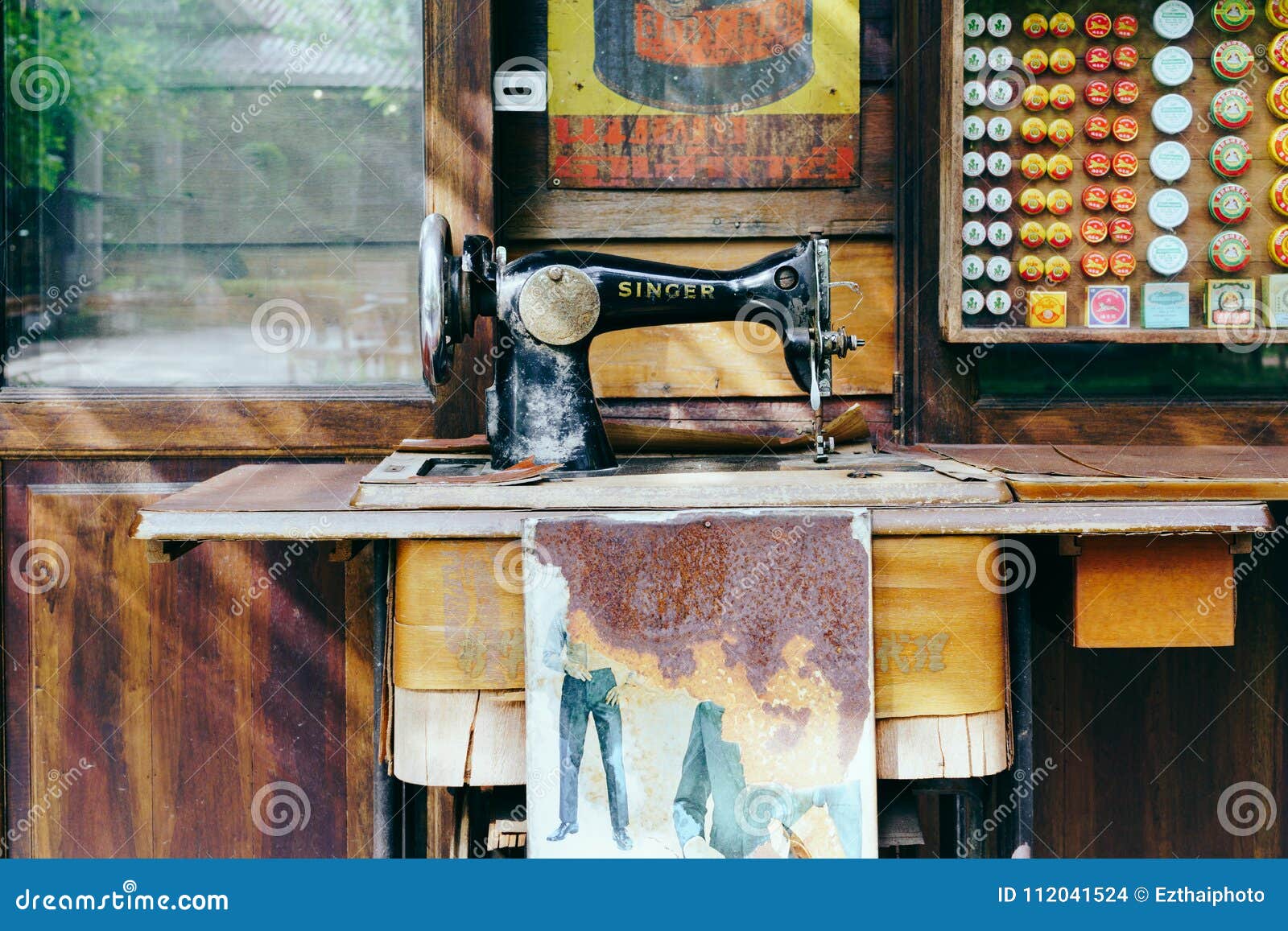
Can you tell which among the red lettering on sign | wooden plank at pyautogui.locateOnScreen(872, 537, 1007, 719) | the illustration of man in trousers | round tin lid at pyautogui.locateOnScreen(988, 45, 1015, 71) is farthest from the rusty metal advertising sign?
the illustration of man in trousers

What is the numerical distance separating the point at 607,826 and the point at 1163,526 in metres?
0.89

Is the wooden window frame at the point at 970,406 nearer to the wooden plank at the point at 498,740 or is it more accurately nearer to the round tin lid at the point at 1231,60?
the round tin lid at the point at 1231,60

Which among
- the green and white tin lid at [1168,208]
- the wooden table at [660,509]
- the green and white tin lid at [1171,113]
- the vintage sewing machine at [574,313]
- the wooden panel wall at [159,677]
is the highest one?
the green and white tin lid at [1171,113]

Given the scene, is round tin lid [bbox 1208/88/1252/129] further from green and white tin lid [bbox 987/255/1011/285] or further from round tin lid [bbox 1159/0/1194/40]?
green and white tin lid [bbox 987/255/1011/285]

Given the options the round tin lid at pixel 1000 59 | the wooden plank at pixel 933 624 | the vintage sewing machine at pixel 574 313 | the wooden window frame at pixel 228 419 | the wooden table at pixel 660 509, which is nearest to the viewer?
the wooden table at pixel 660 509

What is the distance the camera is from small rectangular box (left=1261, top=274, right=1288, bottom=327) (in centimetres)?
215

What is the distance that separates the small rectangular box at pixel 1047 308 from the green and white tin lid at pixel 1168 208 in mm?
250

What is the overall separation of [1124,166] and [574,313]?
1221 mm

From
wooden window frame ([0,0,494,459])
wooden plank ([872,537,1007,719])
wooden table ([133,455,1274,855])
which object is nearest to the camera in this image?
wooden table ([133,455,1274,855])

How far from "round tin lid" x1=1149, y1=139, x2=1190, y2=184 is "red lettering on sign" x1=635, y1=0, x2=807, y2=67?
78 centimetres

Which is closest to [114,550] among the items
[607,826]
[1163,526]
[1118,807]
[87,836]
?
[87,836]

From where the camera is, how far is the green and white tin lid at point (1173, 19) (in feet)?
7.04

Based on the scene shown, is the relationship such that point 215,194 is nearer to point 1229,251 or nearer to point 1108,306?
point 1108,306

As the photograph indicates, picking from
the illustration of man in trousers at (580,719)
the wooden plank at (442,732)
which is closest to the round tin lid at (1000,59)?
the illustration of man in trousers at (580,719)
